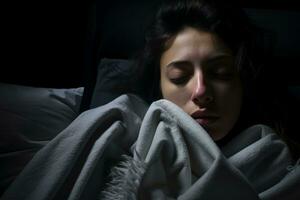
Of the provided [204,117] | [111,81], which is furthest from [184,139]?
[111,81]

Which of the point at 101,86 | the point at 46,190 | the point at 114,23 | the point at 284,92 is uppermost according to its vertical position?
the point at 114,23

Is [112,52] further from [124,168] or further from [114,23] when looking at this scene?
[124,168]

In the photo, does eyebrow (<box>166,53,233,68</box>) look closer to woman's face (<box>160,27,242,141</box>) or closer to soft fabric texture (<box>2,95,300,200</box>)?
woman's face (<box>160,27,242,141</box>)

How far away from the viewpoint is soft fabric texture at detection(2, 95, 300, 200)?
28.3 inches

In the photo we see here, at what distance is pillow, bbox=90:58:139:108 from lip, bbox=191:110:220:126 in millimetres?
330

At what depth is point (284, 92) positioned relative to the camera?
1147 mm

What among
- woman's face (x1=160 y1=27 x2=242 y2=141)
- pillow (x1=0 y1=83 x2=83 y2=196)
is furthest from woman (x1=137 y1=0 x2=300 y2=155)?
pillow (x1=0 y1=83 x2=83 y2=196)

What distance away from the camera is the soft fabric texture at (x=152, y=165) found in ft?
2.36

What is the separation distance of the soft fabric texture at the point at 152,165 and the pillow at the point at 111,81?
0.27 meters

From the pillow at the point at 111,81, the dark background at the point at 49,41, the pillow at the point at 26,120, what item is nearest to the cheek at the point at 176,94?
the pillow at the point at 111,81

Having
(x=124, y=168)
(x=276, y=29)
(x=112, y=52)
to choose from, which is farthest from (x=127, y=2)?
(x=124, y=168)

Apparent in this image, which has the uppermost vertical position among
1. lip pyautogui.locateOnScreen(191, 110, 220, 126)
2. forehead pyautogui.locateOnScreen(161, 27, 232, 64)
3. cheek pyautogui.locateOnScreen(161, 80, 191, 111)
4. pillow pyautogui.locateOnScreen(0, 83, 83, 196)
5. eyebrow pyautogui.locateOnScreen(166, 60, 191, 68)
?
forehead pyautogui.locateOnScreen(161, 27, 232, 64)

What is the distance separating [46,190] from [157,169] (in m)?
0.25

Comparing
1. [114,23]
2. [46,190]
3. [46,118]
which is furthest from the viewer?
[114,23]
